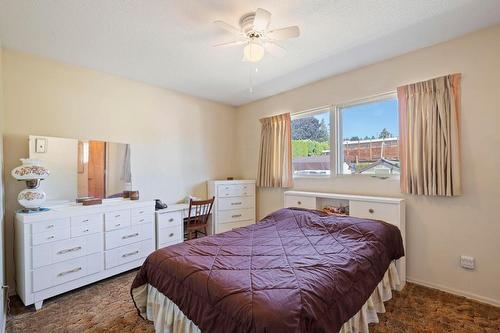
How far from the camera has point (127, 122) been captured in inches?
129

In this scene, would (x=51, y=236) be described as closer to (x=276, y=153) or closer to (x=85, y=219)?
(x=85, y=219)

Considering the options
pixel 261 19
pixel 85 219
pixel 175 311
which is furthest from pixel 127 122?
pixel 175 311

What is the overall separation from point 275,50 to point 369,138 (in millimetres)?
1586

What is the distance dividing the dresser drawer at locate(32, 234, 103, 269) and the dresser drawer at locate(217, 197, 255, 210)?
70.1 inches

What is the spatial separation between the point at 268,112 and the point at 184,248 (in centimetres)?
287

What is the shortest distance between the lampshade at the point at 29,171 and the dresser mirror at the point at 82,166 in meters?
0.18

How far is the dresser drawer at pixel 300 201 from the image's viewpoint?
3197 mm

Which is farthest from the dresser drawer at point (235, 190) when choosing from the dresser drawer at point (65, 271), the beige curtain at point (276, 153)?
the dresser drawer at point (65, 271)

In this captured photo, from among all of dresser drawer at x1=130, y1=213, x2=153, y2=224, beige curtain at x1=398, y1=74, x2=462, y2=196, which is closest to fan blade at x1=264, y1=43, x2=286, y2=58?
beige curtain at x1=398, y1=74, x2=462, y2=196

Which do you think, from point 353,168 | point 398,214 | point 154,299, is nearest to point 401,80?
point 353,168

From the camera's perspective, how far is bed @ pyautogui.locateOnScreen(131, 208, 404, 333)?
3.87ft

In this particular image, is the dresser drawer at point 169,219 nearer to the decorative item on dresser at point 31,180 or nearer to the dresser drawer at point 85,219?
the dresser drawer at point 85,219

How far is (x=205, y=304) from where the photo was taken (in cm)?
133

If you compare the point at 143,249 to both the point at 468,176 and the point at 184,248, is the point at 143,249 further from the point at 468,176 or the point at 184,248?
the point at 468,176
